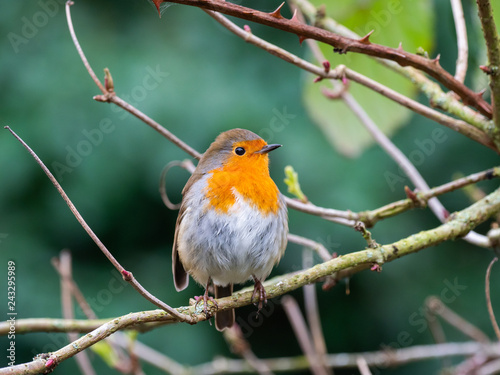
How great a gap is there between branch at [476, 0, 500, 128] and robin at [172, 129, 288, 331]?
52.6 inches

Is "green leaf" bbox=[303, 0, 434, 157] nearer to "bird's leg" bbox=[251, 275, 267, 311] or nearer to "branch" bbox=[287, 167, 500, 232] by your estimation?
"branch" bbox=[287, 167, 500, 232]

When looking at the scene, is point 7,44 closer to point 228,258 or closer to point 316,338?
point 228,258

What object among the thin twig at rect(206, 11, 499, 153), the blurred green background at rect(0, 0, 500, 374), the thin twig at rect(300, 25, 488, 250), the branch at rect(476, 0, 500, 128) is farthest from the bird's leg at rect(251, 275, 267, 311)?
the blurred green background at rect(0, 0, 500, 374)

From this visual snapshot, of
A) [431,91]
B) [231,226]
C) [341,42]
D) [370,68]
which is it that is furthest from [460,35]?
[231,226]

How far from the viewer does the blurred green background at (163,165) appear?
17.5ft

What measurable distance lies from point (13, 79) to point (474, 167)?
474cm

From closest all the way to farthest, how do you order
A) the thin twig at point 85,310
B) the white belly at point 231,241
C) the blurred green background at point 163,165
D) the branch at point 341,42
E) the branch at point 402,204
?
1. the branch at point 341,42
2. the branch at point 402,204
3. the thin twig at point 85,310
4. the white belly at point 231,241
5. the blurred green background at point 163,165

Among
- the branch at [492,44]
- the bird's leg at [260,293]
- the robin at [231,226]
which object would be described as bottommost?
the bird's leg at [260,293]

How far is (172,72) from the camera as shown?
5625 millimetres

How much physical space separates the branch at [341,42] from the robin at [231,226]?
→ 1.27 meters

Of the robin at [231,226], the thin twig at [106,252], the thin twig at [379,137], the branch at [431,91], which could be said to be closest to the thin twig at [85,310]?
the robin at [231,226]

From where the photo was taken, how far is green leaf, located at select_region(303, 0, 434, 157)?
181 cm

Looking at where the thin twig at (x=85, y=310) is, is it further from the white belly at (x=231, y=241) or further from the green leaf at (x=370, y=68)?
the green leaf at (x=370, y=68)

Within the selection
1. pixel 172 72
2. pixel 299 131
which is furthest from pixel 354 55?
pixel 172 72
